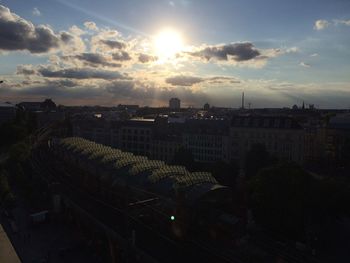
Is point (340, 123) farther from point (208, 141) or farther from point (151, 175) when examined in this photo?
point (151, 175)

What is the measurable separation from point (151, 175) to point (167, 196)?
3.97 meters

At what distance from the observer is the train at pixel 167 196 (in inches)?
1233

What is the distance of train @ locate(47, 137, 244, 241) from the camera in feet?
103

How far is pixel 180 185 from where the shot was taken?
109ft

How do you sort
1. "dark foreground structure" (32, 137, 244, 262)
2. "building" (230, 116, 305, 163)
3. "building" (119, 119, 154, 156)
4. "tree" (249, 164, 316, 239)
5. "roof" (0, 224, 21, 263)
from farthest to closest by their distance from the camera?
"building" (119, 119, 154, 156)
"building" (230, 116, 305, 163)
"roof" (0, 224, 21, 263)
"tree" (249, 164, 316, 239)
"dark foreground structure" (32, 137, 244, 262)

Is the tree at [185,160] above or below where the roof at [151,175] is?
below

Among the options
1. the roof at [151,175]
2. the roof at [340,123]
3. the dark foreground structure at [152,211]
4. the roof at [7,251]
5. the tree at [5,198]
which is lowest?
the roof at [7,251]

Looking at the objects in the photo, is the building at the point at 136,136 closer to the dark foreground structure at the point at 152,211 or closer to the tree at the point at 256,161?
the tree at the point at 256,161

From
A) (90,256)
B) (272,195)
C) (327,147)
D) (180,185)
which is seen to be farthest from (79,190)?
(327,147)

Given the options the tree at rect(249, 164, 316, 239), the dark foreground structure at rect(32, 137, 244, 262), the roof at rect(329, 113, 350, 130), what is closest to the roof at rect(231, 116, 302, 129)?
the roof at rect(329, 113, 350, 130)

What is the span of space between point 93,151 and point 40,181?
8.80 m

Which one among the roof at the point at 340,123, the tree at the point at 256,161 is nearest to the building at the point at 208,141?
the tree at the point at 256,161

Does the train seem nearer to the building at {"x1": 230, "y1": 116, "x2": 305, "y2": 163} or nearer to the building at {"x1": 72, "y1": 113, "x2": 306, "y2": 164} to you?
the building at {"x1": 72, "y1": 113, "x2": 306, "y2": 164}

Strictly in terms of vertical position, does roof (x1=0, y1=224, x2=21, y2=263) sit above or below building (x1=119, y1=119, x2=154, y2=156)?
below
